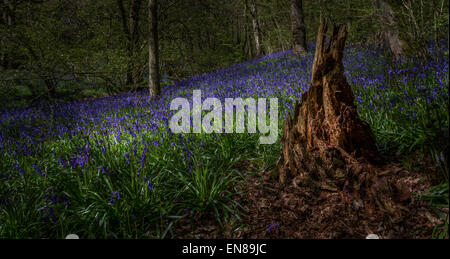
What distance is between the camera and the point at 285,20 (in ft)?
75.1

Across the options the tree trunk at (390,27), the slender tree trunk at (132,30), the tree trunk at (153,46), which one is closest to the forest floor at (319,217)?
the tree trunk at (390,27)

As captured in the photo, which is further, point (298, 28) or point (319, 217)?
point (298, 28)

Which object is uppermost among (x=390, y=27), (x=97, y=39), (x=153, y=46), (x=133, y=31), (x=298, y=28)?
(x=298, y=28)

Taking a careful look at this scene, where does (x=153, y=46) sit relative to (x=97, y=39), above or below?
below

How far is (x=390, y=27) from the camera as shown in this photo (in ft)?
20.5

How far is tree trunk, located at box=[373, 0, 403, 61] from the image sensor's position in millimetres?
6305

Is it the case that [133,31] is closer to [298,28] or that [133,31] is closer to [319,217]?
[298,28]

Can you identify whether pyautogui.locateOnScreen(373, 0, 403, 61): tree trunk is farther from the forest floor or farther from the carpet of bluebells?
the forest floor

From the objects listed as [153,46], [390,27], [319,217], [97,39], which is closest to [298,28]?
[390,27]

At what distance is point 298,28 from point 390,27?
7048mm

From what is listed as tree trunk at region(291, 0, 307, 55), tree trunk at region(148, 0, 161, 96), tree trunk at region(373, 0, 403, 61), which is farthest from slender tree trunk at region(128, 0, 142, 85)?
tree trunk at region(373, 0, 403, 61)

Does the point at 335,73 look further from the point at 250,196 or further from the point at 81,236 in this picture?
the point at 81,236
